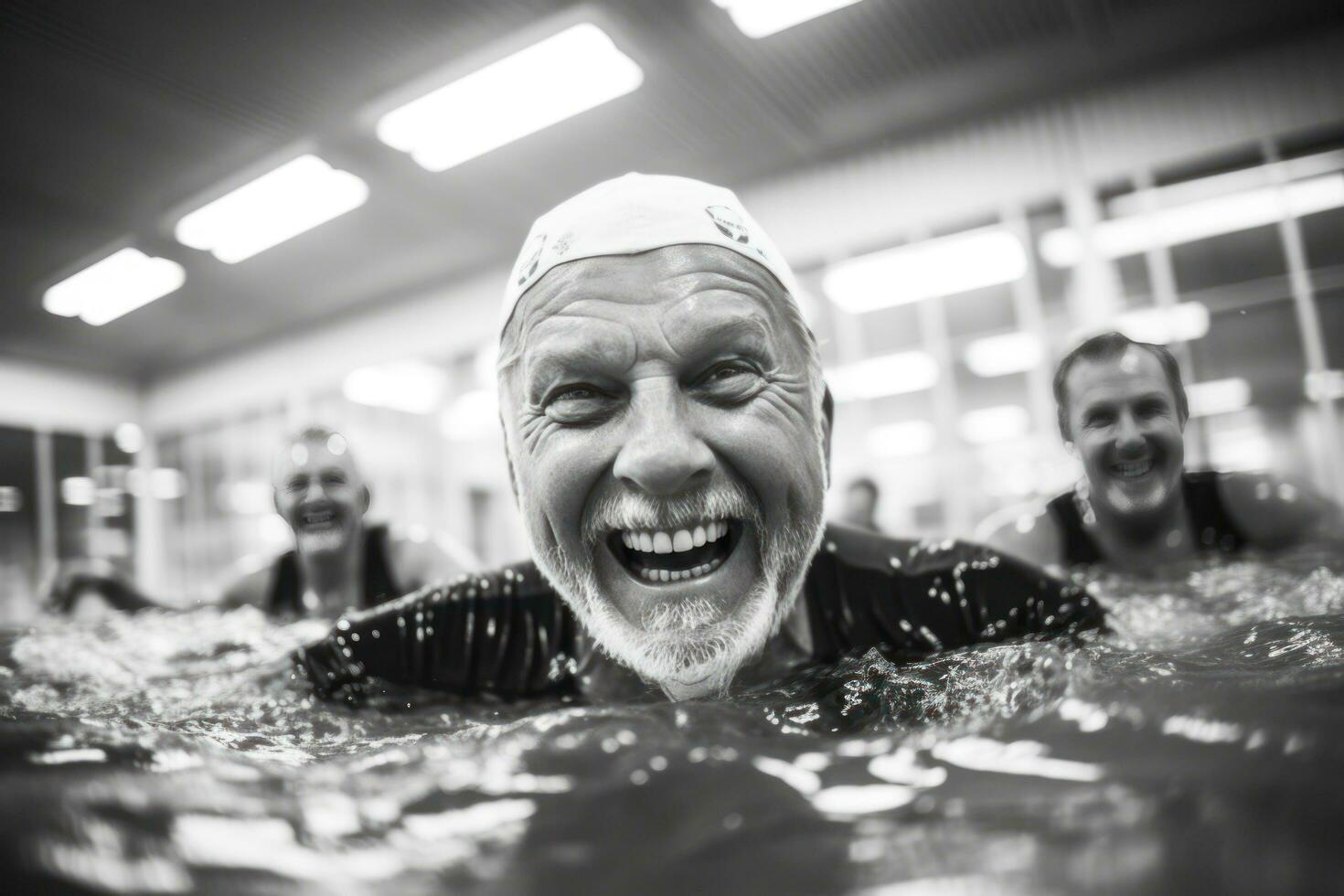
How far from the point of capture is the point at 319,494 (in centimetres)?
361

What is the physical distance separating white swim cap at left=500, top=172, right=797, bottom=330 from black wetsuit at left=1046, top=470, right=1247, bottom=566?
6.60ft

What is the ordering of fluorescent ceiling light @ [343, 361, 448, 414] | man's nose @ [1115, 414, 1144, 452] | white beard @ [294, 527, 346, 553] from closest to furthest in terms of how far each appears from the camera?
man's nose @ [1115, 414, 1144, 452], white beard @ [294, 527, 346, 553], fluorescent ceiling light @ [343, 361, 448, 414]

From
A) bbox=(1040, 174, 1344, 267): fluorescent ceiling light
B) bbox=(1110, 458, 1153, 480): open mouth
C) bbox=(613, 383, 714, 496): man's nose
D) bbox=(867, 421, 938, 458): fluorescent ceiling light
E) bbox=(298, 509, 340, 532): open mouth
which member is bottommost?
bbox=(1110, 458, 1153, 480): open mouth

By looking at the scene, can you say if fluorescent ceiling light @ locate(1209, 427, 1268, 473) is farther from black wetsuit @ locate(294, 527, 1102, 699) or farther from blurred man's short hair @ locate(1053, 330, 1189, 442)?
black wetsuit @ locate(294, 527, 1102, 699)

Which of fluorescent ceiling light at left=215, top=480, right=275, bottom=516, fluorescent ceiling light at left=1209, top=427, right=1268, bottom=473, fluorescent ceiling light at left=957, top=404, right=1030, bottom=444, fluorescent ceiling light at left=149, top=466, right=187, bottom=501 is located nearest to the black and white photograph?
fluorescent ceiling light at left=1209, top=427, right=1268, bottom=473

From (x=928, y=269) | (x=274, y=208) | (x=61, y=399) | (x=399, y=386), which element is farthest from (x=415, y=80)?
(x=61, y=399)

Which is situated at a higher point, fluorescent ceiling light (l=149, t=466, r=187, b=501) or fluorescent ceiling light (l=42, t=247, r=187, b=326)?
fluorescent ceiling light (l=42, t=247, r=187, b=326)

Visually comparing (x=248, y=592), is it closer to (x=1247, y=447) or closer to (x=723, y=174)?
(x=723, y=174)

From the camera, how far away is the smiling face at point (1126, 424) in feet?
8.05

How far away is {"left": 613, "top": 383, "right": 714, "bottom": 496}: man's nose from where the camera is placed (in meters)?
1.25

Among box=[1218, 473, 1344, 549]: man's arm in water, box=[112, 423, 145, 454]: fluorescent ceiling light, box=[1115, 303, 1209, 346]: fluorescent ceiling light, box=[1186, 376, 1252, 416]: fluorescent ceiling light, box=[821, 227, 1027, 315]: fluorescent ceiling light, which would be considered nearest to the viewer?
box=[1218, 473, 1344, 549]: man's arm in water

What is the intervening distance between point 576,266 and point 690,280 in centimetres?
20

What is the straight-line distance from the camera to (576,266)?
147 centimetres

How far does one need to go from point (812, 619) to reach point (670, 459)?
580 mm
